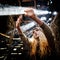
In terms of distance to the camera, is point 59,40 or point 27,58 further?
point 27,58

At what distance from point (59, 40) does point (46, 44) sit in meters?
0.17

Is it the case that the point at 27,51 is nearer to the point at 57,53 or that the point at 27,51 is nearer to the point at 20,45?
the point at 20,45

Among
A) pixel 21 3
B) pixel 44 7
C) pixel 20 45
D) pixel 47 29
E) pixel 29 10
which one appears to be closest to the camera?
pixel 29 10

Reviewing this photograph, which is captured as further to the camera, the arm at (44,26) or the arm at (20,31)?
the arm at (20,31)

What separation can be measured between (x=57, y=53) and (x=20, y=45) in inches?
16.0

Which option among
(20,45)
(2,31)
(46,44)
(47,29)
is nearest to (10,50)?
(20,45)

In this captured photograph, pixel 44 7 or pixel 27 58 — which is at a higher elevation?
pixel 44 7

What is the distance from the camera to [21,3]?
1.71m

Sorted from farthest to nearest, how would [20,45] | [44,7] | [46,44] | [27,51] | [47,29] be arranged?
1. [44,7]
2. [20,45]
3. [27,51]
4. [46,44]
5. [47,29]

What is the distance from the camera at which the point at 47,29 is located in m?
1.13

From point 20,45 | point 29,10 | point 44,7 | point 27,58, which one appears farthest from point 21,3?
point 29,10

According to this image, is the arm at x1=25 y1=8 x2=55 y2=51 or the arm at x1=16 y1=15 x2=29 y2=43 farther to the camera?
the arm at x1=16 y1=15 x2=29 y2=43

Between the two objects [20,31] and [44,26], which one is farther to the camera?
[20,31]

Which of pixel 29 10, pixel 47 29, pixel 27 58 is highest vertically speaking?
pixel 29 10
